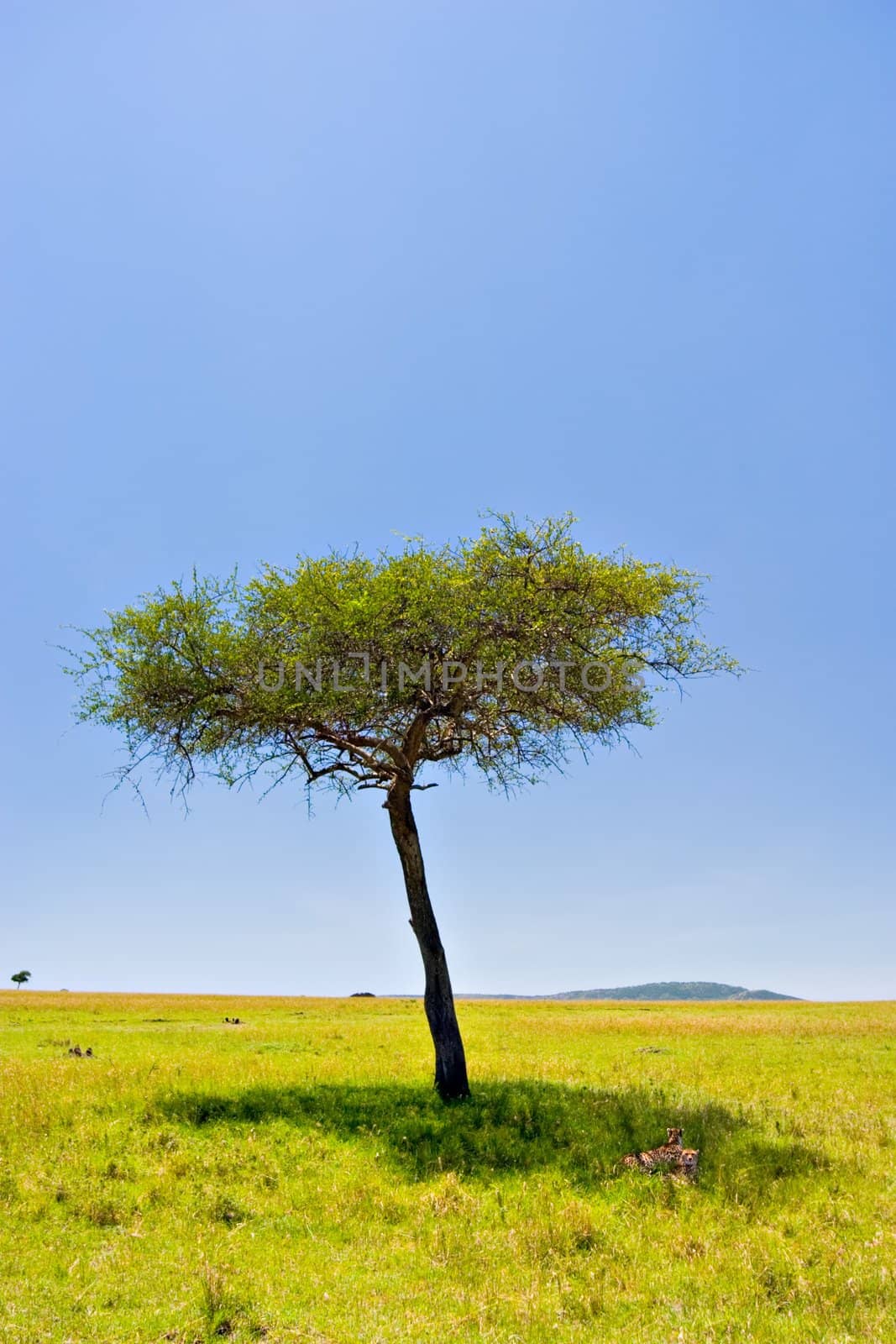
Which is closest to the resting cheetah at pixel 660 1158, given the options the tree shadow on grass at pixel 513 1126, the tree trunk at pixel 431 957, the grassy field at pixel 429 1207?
the tree shadow on grass at pixel 513 1126

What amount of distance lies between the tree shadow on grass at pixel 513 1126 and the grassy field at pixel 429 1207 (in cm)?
8

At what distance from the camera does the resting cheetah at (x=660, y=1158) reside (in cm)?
1480

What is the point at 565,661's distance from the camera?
21625 mm

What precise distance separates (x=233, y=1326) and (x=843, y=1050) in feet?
106

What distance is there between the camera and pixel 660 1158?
15055 millimetres

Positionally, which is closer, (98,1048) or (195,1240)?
(195,1240)

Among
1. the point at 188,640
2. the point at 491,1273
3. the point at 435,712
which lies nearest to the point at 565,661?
the point at 435,712

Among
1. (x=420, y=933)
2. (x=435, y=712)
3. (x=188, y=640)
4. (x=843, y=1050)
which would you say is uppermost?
(x=188, y=640)

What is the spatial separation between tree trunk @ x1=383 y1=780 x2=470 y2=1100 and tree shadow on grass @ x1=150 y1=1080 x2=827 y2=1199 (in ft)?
2.17

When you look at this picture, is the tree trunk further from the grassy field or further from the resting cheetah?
the resting cheetah

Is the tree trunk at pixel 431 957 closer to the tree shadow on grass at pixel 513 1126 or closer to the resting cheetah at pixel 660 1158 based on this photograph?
the tree shadow on grass at pixel 513 1126

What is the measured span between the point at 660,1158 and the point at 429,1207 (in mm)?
4530

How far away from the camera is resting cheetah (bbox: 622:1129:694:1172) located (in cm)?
1480

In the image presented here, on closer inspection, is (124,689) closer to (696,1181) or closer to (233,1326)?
(233,1326)
